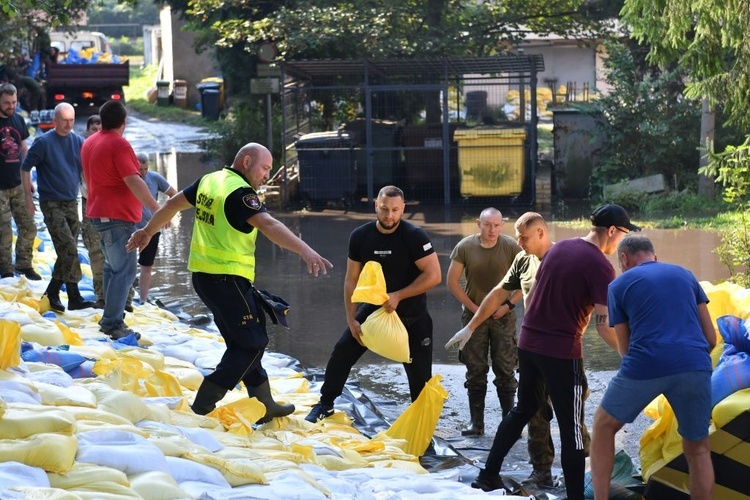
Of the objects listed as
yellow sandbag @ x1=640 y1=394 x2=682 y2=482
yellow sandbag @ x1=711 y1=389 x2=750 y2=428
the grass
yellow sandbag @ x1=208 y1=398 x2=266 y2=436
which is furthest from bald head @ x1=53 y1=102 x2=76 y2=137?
the grass

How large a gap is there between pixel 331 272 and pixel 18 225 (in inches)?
169

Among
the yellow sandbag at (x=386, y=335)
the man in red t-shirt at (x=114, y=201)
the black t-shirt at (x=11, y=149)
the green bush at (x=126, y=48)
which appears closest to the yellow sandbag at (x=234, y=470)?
the yellow sandbag at (x=386, y=335)

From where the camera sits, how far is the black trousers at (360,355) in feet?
24.3

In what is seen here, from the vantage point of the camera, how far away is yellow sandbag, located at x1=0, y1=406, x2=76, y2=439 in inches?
195

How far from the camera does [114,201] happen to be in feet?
28.5

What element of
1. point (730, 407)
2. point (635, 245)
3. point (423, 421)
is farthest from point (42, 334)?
point (730, 407)

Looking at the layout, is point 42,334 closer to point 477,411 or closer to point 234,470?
point 234,470

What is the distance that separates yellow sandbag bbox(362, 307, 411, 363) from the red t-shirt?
2.52 metres

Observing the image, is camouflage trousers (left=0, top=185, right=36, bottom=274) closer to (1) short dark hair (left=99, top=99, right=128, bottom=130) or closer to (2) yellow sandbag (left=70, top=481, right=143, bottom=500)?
(1) short dark hair (left=99, top=99, right=128, bottom=130)

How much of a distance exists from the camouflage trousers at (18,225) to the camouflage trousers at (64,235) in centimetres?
85

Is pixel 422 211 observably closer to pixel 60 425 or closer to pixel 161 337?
pixel 161 337

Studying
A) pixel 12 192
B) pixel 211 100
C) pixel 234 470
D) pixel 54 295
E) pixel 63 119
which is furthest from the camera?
pixel 211 100

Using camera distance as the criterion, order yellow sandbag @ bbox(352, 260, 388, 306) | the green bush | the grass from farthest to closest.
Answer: the green bush
the grass
yellow sandbag @ bbox(352, 260, 388, 306)

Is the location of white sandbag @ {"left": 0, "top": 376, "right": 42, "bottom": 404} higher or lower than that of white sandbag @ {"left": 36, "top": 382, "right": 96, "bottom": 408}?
higher
